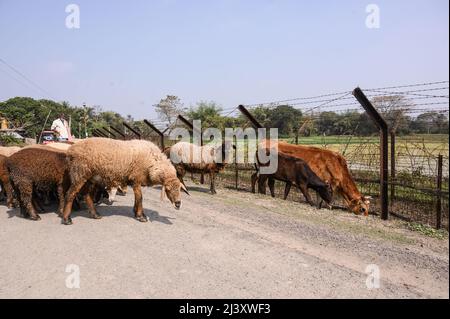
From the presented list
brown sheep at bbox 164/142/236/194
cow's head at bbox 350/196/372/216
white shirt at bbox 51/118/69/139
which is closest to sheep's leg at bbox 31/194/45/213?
white shirt at bbox 51/118/69/139

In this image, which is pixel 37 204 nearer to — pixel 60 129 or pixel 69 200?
pixel 69 200

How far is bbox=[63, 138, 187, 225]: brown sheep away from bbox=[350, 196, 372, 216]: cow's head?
418 centimetres

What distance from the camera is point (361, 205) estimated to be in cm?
802

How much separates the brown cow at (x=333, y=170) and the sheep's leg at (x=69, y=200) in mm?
5774

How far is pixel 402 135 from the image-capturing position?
7.74 metres

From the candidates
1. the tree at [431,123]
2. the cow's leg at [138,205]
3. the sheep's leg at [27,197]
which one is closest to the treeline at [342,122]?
the tree at [431,123]

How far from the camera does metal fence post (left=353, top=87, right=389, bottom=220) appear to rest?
23.4ft

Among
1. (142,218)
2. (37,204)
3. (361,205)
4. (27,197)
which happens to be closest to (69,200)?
(27,197)

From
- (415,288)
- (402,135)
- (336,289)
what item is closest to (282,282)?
(336,289)

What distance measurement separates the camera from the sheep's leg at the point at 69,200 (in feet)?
21.5

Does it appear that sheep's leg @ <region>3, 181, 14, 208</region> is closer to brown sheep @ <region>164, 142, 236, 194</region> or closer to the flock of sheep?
the flock of sheep

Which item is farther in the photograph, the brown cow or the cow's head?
the brown cow

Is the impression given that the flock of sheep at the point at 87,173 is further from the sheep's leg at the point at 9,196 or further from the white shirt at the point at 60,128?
the white shirt at the point at 60,128
